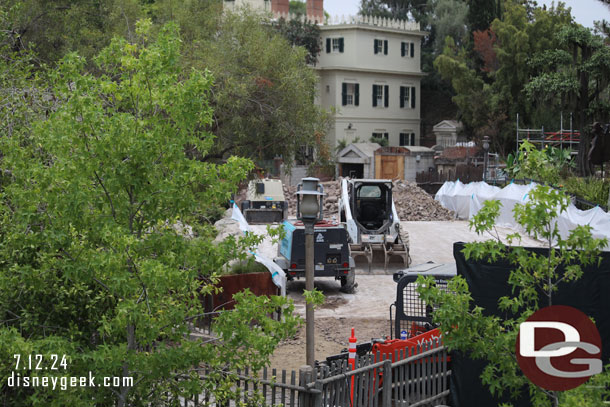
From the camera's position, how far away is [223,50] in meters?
22.1

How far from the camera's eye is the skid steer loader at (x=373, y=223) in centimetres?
2434

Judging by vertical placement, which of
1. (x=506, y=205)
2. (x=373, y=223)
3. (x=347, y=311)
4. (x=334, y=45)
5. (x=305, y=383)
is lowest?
(x=347, y=311)

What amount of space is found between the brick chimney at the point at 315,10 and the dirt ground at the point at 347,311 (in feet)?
112

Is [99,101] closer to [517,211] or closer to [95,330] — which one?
[95,330]

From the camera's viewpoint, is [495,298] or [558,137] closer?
[495,298]

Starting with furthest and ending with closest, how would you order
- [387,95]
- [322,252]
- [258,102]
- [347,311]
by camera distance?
1. [387,95]
2. [258,102]
3. [322,252]
4. [347,311]

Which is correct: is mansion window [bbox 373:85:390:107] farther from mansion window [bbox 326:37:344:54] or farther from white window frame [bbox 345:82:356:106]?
mansion window [bbox 326:37:344:54]

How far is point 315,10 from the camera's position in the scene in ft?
195

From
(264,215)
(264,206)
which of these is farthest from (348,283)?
(264,206)

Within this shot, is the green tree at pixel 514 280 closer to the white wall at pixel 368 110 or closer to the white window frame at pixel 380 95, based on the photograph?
the white wall at pixel 368 110

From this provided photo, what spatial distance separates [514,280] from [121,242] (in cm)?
367

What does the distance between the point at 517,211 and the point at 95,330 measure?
4471 millimetres

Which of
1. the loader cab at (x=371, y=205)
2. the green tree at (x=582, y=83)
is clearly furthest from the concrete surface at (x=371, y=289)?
the green tree at (x=582, y=83)

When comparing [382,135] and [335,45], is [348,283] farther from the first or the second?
[335,45]
